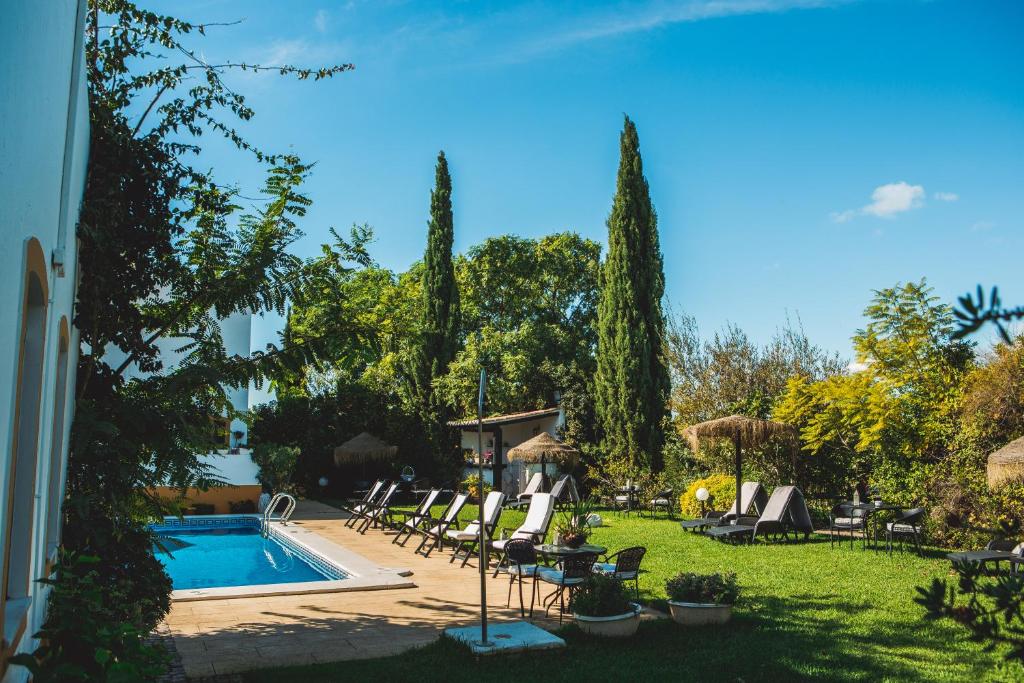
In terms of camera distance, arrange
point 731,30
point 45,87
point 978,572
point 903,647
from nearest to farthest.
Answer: point 978,572
point 45,87
point 903,647
point 731,30

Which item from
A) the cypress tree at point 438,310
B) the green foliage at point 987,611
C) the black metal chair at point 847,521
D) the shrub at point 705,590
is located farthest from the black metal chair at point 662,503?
the green foliage at point 987,611

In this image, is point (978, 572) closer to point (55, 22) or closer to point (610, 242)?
point (55, 22)

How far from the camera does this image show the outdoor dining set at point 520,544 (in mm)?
9148

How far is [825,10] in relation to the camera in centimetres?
1123

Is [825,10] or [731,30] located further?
[731,30]

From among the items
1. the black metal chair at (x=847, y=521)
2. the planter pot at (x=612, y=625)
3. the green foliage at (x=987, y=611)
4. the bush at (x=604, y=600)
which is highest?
the green foliage at (x=987, y=611)

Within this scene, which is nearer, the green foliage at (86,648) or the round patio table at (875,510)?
the green foliage at (86,648)

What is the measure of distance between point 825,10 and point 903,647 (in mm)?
8701

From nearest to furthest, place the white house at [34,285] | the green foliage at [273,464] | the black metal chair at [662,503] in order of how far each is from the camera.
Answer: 1. the white house at [34,285]
2. the black metal chair at [662,503]
3. the green foliage at [273,464]

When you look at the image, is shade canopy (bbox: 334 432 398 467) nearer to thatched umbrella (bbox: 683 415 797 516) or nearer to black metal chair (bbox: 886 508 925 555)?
thatched umbrella (bbox: 683 415 797 516)

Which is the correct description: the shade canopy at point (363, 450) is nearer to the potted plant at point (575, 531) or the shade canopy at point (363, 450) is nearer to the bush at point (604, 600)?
the potted plant at point (575, 531)

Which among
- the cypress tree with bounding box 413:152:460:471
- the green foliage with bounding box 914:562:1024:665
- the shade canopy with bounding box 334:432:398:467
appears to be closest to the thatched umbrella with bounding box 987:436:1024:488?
the green foliage with bounding box 914:562:1024:665

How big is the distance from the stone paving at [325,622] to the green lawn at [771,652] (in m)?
0.59

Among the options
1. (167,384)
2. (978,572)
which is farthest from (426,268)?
(978,572)
